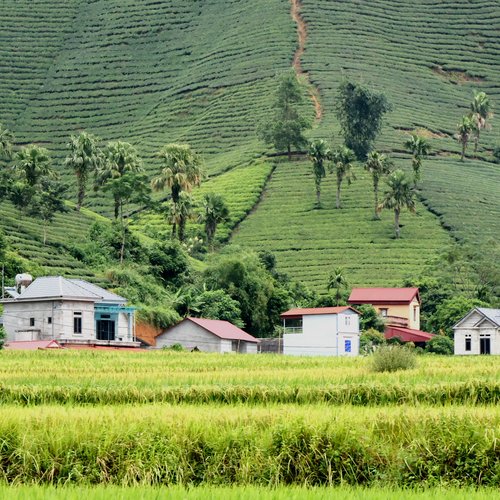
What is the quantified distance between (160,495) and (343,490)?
11.6 ft

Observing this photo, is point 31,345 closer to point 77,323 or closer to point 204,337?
point 77,323

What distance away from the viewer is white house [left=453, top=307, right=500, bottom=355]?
81.1 metres

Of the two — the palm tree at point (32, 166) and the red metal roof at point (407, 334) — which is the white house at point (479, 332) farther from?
the palm tree at point (32, 166)

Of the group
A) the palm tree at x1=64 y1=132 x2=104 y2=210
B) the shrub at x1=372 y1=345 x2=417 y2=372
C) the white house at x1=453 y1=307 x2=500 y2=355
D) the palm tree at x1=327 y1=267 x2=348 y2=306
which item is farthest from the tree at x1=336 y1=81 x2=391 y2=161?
the shrub at x1=372 y1=345 x2=417 y2=372

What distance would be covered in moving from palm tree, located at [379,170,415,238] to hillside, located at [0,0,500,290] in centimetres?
260

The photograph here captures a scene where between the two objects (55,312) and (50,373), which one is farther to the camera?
(55,312)

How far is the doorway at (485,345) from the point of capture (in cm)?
8071

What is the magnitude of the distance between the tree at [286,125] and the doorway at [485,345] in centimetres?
5706

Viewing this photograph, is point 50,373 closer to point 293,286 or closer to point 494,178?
point 293,286

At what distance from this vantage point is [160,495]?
18922 mm

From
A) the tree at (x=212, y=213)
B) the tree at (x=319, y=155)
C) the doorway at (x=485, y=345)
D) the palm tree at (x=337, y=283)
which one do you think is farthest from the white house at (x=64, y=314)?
the tree at (x=319, y=155)

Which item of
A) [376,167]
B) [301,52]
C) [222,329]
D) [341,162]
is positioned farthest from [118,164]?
[301,52]

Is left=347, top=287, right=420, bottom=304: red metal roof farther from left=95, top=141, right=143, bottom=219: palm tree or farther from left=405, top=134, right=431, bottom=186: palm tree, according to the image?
left=405, top=134, right=431, bottom=186: palm tree

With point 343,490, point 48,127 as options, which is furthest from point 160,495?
point 48,127
